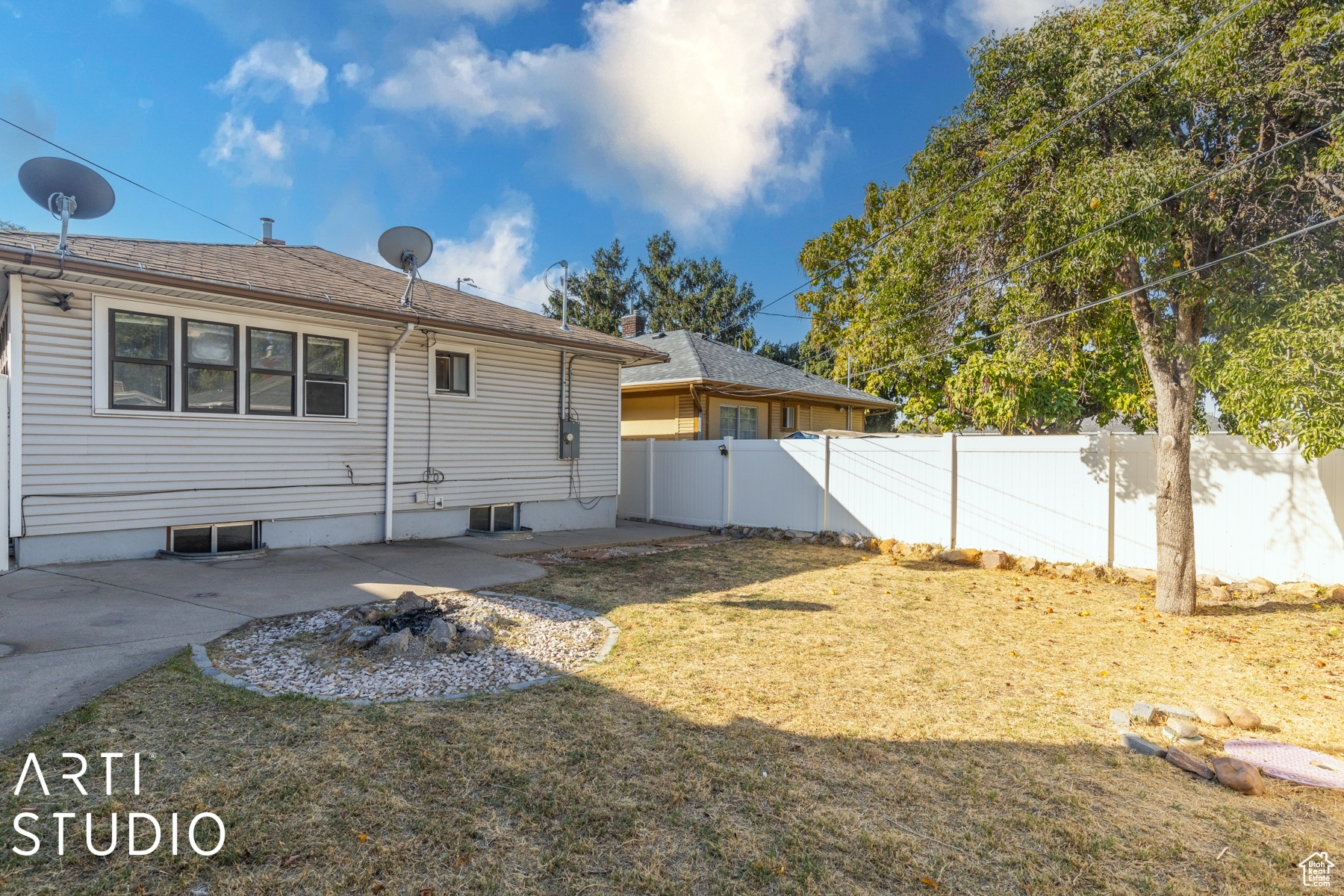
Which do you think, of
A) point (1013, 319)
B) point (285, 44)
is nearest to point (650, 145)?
point (285, 44)

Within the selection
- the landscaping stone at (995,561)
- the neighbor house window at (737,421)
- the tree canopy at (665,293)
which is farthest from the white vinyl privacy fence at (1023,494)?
the tree canopy at (665,293)

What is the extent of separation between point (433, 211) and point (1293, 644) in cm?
2261

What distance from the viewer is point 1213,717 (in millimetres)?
3848

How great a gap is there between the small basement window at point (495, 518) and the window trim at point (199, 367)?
3.89 meters

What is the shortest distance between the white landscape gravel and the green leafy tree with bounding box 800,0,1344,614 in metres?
5.81

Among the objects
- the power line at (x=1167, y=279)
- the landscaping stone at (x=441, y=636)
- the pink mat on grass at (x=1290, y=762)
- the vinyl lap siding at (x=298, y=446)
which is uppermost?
the power line at (x=1167, y=279)

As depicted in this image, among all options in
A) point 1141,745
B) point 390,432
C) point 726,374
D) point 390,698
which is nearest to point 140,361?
point 390,432

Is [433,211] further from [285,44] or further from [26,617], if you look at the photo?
[26,617]

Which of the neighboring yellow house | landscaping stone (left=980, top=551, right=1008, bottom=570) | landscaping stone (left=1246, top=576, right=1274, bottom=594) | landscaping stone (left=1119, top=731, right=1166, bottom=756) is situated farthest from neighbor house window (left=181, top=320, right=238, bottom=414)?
landscaping stone (left=1246, top=576, right=1274, bottom=594)

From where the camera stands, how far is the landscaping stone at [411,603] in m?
5.32

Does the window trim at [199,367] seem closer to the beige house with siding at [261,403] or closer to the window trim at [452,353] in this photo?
the beige house with siding at [261,403]

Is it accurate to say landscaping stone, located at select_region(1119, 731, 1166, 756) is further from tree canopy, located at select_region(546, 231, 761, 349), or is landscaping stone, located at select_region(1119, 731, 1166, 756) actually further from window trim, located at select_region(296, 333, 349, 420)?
tree canopy, located at select_region(546, 231, 761, 349)

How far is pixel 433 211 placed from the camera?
69.4 ft

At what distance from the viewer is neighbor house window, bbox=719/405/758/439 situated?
55.7 feet
